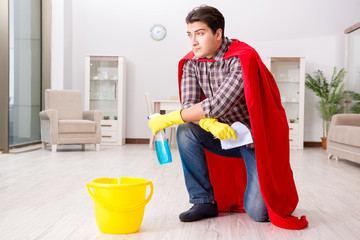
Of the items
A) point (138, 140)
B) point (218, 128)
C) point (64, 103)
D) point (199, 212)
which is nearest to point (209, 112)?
point (218, 128)

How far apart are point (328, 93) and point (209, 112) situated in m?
5.11

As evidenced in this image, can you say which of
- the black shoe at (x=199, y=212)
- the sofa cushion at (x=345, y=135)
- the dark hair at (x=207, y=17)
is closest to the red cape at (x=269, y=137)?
the dark hair at (x=207, y=17)

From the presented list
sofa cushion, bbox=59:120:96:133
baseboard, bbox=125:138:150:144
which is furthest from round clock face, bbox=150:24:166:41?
sofa cushion, bbox=59:120:96:133

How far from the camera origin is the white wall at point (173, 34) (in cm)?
665

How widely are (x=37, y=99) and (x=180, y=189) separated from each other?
4.17 m

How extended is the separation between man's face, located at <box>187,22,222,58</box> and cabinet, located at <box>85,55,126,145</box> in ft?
15.2

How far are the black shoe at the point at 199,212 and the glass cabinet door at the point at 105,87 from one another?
473 centimetres

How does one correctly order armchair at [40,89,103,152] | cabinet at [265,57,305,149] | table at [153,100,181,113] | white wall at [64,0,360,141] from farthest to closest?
white wall at [64,0,360,141]
cabinet at [265,57,305,149]
table at [153,100,181,113]
armchair at [40,89,103,152]

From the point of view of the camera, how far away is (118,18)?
676cm

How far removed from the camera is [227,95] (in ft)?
5.71

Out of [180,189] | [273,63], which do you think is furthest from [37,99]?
[180,189]

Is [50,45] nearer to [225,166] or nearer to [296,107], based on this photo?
→ [296,107]

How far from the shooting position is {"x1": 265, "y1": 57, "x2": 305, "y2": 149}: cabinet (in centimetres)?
632

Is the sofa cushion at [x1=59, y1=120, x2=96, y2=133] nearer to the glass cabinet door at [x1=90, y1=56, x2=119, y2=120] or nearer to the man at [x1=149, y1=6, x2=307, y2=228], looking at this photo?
the glass cabinet door at [x1=90, y1=56, x2=119, y2=120]
